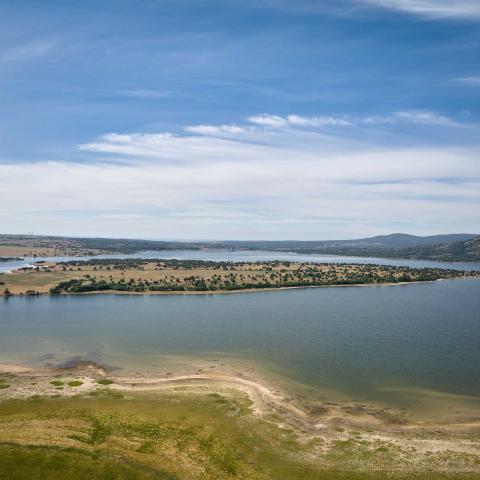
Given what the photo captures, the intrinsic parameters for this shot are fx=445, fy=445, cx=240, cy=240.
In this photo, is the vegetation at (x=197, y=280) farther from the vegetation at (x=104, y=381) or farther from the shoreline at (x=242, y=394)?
the vegetation at (x=104, y=381)

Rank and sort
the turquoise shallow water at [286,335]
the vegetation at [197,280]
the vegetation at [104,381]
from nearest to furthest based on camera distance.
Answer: the vegetation at [104,381] → the turquoise shallow water at [286,335] → the vegetation at [197,280]

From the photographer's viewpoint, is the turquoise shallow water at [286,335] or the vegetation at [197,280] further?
the vegetation at [197,280]

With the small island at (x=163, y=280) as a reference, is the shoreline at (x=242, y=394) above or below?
below

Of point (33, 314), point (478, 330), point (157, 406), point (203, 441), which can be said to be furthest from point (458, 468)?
point (33, 314)

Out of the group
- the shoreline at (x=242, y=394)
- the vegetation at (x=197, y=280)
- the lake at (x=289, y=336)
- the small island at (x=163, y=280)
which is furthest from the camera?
the vegetation at (x=197, y=280)

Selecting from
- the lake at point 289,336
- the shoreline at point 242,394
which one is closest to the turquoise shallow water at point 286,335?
the lake at point 289,336

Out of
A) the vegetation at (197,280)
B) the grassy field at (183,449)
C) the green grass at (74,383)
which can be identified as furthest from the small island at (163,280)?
the grassy field at (183,449)

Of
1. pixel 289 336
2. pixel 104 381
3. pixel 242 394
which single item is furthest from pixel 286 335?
pixel 104 381

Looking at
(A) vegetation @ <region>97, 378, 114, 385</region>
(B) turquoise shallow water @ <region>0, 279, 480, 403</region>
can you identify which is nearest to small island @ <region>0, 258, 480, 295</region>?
(B) turquoise shallow water @ <region>0, 279, 480, 403</region>
